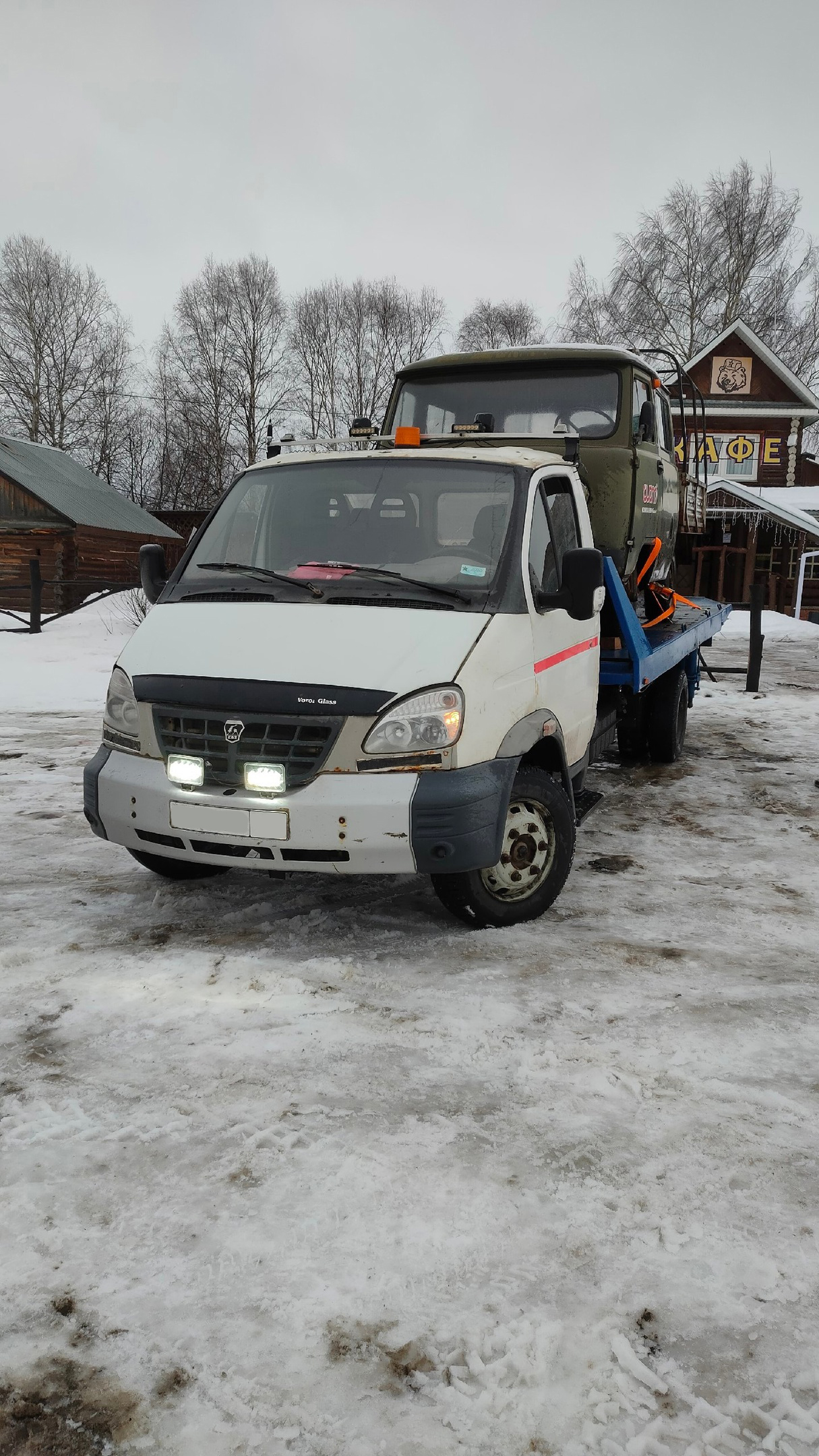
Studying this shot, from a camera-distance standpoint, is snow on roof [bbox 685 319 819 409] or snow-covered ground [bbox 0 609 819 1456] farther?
snow on roof [bbox 685 319 819 409]

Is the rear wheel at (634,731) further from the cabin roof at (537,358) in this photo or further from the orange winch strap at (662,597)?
the cabin roof at (537,358)

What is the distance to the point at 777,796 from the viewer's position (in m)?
7.35

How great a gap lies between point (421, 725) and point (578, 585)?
1.19m

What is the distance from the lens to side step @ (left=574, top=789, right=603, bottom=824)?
18.6 feet

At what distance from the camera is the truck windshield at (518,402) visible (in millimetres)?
7008

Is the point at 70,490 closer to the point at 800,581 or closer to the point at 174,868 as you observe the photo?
the point at 800,581

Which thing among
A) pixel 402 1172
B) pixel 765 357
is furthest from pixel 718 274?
pixel 402 1172

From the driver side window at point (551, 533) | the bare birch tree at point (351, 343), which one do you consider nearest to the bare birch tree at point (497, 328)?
the bare birch tree at point (351, 343)

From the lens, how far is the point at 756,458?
3438 cm

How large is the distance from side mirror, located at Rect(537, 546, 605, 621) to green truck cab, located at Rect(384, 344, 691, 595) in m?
1.86

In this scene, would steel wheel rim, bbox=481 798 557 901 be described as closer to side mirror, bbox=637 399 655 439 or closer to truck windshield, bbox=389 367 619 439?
truck windshield, bbox=389 367 619 439

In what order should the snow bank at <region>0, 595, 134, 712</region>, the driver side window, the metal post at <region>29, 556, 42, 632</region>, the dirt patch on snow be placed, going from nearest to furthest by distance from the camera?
1. the dirt patch on snow
2. the driver side window
3. the snow bank at <region>0, 595, 134, 712</region>
4. the metal post at <region>29, 556, 42, 632</region>

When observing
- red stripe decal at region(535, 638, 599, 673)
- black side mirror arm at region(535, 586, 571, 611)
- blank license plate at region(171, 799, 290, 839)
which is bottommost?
blank license plate at region(171, 799, 290, 839)

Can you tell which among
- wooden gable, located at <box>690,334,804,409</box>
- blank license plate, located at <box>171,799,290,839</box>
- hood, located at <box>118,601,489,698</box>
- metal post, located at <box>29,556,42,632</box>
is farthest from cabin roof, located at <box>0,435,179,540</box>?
blank license plate, located at <box>171,799,290,839</box>
